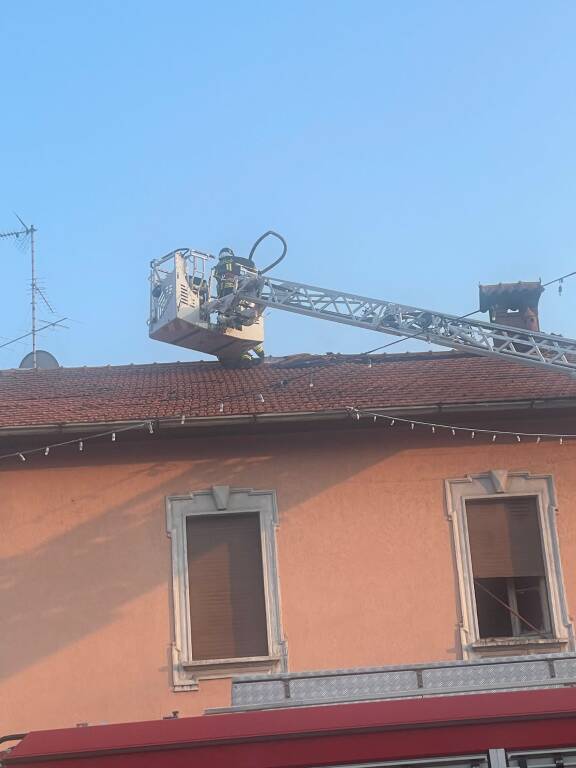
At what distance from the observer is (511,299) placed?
52.3ft

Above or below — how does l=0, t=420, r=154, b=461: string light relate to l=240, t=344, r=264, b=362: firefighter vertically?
below

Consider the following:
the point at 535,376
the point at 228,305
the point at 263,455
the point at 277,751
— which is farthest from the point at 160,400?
the point at 277,751

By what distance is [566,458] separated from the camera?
11.8 meters

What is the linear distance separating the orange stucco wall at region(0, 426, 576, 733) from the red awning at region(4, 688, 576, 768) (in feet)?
14.0

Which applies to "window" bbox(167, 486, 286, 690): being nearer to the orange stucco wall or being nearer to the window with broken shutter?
the orange stucco wall

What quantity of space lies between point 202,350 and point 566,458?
5.49 m

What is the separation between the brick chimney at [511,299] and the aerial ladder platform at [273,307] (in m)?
0.01

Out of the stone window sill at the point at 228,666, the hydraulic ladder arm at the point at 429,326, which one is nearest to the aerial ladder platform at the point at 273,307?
the hydraulic ladder arm at the point at 429,326

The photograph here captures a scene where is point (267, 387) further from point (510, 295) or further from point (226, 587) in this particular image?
point (510, 295)

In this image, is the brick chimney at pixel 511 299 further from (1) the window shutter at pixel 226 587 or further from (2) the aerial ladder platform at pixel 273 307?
(1) the window shutter at pixel 226 587

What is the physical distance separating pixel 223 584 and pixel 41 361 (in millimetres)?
7420

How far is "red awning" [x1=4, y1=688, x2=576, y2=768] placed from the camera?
6.36 meters

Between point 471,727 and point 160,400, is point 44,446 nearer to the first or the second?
point 160,400

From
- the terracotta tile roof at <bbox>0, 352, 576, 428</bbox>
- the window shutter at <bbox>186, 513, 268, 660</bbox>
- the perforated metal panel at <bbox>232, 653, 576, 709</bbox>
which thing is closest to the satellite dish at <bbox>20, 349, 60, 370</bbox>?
the terracotta tile roof at <bbox>0, 352, 576, 428</bbox>
